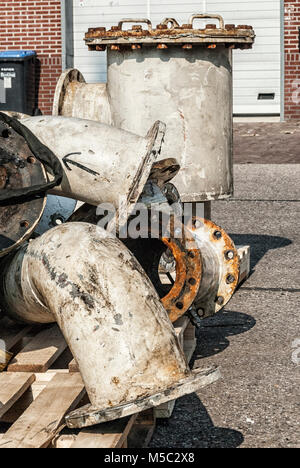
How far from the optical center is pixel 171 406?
11.1 ft

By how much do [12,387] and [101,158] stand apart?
1.02 m

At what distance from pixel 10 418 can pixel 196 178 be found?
2132 mm

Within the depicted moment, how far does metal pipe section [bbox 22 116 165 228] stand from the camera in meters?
3.40

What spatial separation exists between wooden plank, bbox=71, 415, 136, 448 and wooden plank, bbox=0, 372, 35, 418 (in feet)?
1.16

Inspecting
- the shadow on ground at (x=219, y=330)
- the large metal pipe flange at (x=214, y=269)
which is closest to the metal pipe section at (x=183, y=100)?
the large metal pipe flange at (x=214, y=269)

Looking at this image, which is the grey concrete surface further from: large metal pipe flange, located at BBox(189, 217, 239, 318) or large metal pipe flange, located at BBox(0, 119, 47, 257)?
large metal pipe flange, located at BBox(0, 119, 47, 257)

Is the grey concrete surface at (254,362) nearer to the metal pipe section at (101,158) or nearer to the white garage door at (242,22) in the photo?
the metal pipe section at (101,158)

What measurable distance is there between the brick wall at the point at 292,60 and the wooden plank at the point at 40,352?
38.1 feet

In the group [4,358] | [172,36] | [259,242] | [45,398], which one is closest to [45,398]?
[45,398]

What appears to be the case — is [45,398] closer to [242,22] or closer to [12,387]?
[12,387]

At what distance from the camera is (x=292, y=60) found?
14492 millimetres

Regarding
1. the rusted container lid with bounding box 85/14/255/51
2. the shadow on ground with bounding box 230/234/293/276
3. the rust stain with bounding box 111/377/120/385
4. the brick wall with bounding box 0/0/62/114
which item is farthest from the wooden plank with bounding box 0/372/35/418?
the brick wall with bounding box 0/0/62/114
